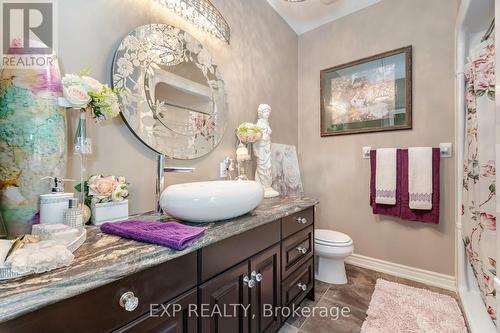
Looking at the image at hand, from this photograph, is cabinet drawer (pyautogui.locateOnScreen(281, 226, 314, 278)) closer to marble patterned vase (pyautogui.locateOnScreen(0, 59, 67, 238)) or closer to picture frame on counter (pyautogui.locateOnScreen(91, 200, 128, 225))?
picture frame on counter (pyautogui.locateOnScreen(91, 200, 128, 225))

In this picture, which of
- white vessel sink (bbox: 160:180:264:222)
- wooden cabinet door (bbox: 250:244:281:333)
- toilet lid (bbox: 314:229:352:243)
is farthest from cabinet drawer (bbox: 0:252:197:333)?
toilet lid (bbox: 314:229:352:243)

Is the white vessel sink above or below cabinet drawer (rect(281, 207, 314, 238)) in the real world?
above

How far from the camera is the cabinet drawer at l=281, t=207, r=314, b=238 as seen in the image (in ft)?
4.12

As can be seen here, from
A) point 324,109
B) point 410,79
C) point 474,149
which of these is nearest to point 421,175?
point 474,149

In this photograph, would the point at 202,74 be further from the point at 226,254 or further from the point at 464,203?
the point at 464,203

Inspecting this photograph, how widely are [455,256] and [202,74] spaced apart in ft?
7.75

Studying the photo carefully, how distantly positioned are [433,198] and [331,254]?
37.5 inches

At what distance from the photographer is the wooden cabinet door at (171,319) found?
1.98 ft

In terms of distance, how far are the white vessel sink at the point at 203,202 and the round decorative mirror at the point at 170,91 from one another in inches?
17.1

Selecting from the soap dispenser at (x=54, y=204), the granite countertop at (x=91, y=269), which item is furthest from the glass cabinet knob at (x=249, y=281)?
the soap dispenser at (x=54, y=204)

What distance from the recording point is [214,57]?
5.11 feet

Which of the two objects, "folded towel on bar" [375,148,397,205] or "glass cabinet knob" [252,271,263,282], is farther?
"folded towel on bar" [375,148,397,205]

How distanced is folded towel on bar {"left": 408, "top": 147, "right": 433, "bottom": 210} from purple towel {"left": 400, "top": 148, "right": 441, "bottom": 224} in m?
0.02

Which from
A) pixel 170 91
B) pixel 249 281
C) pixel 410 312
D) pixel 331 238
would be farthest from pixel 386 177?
pixel 170 91
